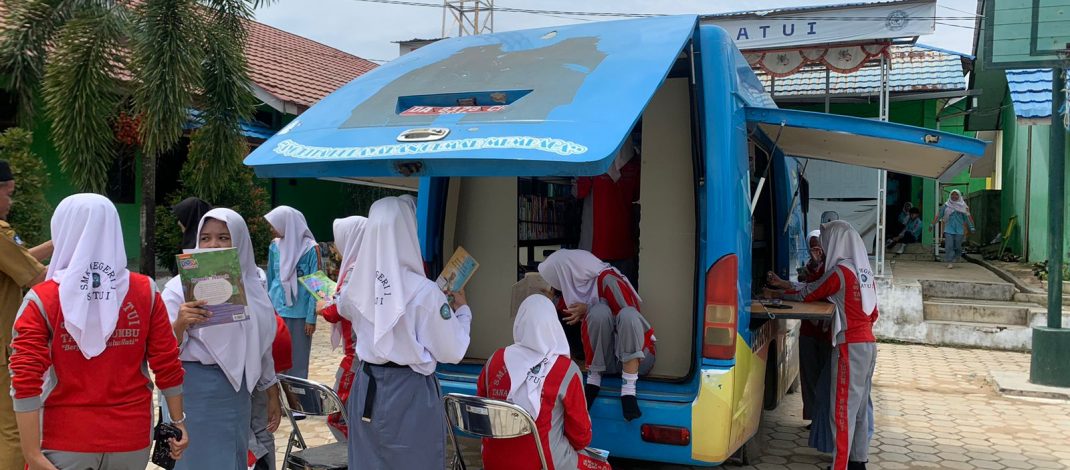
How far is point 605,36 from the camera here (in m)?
4.45

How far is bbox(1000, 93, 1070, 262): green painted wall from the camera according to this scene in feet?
44.1

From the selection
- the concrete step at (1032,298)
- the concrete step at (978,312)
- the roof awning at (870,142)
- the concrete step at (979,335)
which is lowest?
the concrete step at (979,335)

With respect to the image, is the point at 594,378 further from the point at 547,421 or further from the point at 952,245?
the point at 952,245

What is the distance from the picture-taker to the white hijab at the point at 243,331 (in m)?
3.30

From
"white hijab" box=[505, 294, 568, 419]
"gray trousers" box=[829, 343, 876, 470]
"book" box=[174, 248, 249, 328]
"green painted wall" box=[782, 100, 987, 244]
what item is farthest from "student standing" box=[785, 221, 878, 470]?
"green painted wall" box=[782, 100, 987, 244]

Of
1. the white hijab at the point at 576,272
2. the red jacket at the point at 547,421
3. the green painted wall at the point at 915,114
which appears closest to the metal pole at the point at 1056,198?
the white hijab at the point at 576,272

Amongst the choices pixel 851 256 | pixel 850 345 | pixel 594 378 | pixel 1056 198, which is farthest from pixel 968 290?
pixel 594 378

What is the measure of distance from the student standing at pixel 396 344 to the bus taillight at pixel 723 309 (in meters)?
1.44

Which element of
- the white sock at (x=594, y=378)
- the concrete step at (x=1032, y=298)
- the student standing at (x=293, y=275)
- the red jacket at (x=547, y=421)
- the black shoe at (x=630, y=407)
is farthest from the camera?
the concrete step at (x=1032, y=298)

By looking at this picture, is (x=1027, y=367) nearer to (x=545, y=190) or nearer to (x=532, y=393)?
(x=545, y=190)

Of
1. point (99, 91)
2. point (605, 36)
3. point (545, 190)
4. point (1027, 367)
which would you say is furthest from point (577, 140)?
point (1027, 367)

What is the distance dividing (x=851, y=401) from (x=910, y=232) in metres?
13.2

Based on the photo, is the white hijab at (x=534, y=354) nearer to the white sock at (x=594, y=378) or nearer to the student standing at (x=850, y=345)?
the white sock at (x=594, y=378)

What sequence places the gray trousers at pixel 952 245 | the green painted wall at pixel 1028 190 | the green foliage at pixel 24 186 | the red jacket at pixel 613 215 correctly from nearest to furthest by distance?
the red jacket at pixel 613 215, the green foliage at pixel 24 186, the green painted wall at pixel 1028 190, the gray trousers at pixel 952 245
